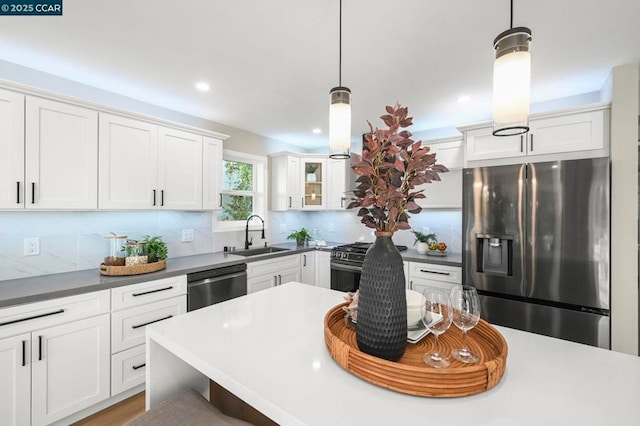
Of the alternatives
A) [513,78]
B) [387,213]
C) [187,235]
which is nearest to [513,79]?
[513,78]

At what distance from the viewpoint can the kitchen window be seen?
12.3 ft

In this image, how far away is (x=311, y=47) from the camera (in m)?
1.94

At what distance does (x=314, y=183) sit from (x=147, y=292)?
2.64 m

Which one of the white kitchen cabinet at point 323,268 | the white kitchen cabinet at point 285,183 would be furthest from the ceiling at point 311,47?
the white kitchen cabinet at point 323,268

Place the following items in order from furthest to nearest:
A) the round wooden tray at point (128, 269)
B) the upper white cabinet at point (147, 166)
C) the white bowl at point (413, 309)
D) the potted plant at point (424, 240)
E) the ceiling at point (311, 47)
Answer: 1. the potted plant at point (424, 240)
2. the upper white cabinet at point (147, 166)
3. the round wooden tray at point (128, 269)
4. the ceiling at point (311, 47)
5. the white bowl at point (413, 309)

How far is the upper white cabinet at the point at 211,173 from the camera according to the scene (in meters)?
3.09

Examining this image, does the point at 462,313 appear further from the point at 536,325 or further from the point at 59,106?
the point at 59,106

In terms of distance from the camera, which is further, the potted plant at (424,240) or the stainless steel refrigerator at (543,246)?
the potted plant at (424,240)

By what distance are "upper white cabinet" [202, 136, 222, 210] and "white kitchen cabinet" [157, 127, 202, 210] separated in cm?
5

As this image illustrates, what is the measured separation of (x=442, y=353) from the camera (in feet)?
3.28

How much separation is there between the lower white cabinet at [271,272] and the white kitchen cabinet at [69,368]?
1331mm

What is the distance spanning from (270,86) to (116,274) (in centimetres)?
198

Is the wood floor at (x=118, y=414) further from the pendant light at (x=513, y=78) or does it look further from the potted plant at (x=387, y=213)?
the pendant light at (x=513, y=78)

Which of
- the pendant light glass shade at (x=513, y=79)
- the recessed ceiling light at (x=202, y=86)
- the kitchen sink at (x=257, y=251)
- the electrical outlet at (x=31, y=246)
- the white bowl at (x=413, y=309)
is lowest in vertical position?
the kitchen sink at (x=257, y=251)
